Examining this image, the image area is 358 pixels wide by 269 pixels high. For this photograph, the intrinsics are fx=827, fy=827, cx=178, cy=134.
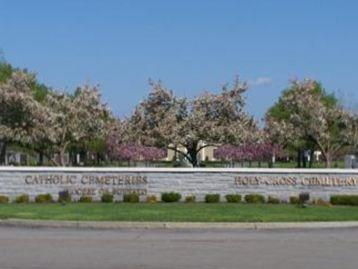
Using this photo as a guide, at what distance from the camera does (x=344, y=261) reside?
45.2 feet

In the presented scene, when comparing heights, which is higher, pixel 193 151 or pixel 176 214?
pixel 193 151

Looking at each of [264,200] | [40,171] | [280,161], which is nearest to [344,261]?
[264,200]

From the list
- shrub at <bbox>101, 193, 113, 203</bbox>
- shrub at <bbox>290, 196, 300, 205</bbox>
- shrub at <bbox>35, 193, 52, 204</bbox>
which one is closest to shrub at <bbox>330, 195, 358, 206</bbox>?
shrub at <bbox>290, 196, 300, 205</bbox>

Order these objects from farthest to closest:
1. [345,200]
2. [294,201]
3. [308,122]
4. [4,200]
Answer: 1. [308,122]
2. [294,201]
3. [4,200]
4. [345,200]

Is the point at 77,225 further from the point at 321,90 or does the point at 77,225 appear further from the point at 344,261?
the point at 321,90

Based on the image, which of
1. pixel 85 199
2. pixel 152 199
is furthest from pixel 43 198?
pixel 152 199

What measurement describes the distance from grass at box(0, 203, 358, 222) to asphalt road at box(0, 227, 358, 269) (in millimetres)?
1542

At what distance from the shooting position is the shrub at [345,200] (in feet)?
98.1

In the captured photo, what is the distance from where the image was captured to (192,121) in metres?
45.3

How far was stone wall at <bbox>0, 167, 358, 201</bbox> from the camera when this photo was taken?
32.1 metres

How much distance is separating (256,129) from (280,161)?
6702 centimetres

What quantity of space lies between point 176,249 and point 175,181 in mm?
16753

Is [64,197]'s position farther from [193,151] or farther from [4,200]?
[193,151]

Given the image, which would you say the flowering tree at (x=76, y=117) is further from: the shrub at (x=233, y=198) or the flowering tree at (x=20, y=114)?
the shrub at (x=233, y=198)
